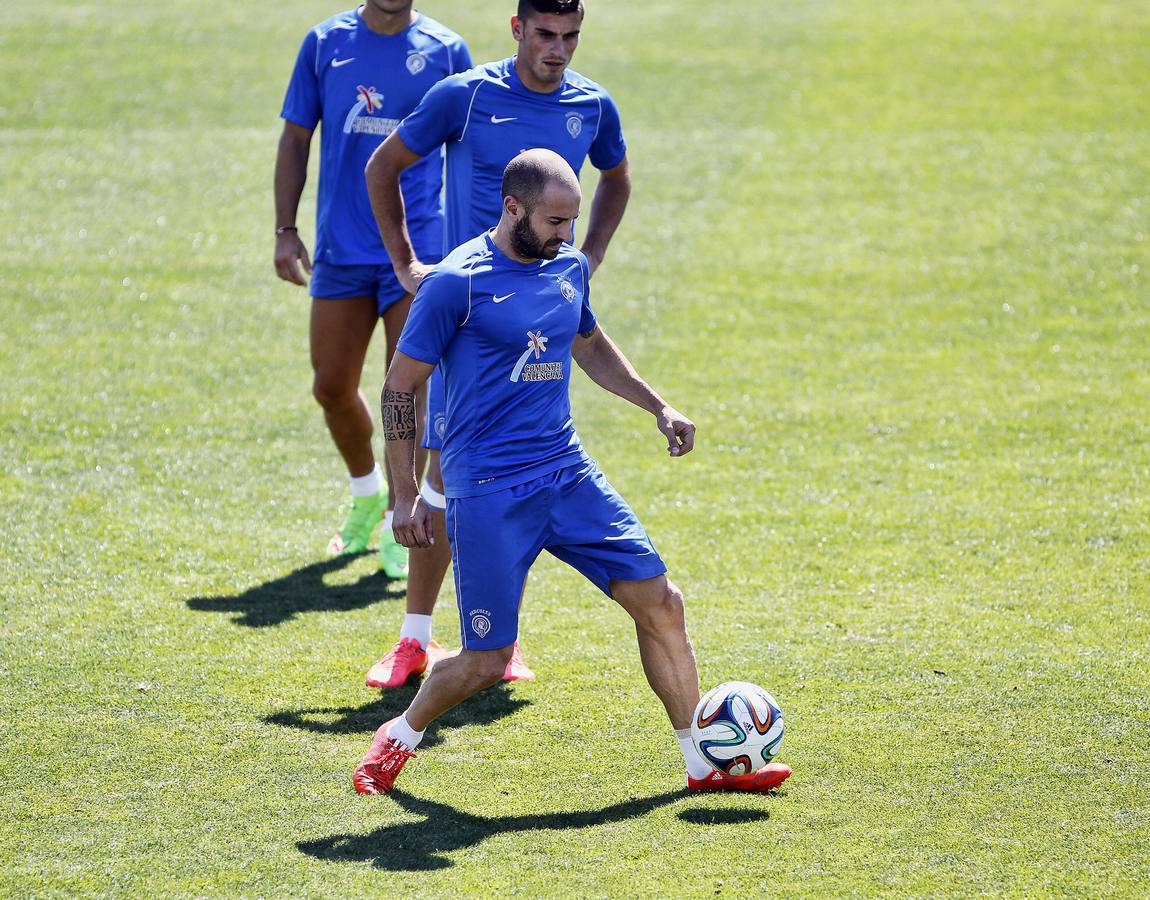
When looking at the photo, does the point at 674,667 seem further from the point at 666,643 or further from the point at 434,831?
the point at 434,831

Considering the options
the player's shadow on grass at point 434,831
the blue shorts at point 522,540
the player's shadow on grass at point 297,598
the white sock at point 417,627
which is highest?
the blue shorts at point 522,540

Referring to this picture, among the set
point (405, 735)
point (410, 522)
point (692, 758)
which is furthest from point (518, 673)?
point (410, 522)

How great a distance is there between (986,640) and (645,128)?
36.0 ft

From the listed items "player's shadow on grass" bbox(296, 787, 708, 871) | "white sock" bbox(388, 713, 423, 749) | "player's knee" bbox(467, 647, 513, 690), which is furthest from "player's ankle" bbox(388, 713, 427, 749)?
"player's knee" bbox(467, 647, 513, 690)

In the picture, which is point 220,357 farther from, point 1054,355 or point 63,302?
point 1054,355

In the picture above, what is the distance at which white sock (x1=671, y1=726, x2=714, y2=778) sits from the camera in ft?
18.4

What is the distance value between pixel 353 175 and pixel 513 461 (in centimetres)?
287

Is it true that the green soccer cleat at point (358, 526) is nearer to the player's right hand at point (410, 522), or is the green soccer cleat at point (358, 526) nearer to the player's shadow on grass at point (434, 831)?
the player's shadow on grass at point (434, 831)

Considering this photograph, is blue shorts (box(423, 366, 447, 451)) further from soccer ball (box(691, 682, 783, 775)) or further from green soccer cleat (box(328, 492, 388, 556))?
green soccer cleat (box(328, 492, 388, 556))

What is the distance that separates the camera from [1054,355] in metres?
11.6

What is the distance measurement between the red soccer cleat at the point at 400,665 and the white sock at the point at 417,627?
3 centimetres

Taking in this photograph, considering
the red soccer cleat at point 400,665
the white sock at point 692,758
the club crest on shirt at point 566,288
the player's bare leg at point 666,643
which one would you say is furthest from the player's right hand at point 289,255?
the white sock at point 692,758

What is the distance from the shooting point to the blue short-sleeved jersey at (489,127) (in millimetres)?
6305

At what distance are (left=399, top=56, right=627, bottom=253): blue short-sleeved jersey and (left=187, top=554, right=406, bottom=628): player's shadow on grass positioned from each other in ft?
6.90
